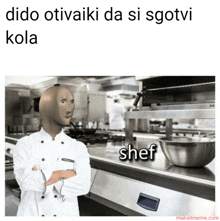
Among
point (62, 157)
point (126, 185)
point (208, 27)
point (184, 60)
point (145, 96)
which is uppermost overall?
point (208, 27)

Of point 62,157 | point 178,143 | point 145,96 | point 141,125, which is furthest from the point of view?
point 141,125

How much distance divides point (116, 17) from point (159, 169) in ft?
1.88

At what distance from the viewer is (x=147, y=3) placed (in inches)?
29.0

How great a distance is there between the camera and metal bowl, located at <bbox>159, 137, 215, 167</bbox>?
687mm

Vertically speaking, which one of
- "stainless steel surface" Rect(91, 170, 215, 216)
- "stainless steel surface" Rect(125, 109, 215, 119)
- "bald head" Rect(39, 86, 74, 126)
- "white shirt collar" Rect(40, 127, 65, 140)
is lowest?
"stainless steel surface" Rect(91, 170, 215, 216)

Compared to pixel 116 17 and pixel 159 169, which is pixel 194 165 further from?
pixel 116 17

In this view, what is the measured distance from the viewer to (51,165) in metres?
0.53

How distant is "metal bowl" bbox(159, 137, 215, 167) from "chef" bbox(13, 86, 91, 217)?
0.32 meters

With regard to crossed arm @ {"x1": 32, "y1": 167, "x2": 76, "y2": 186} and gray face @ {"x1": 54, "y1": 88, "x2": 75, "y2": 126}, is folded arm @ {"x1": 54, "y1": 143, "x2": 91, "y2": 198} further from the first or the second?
gray face @ {"x1": 54, "y1": 88, "x2": 75, "y2": 126}

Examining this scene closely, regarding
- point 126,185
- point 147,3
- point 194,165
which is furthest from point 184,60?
point 126,185

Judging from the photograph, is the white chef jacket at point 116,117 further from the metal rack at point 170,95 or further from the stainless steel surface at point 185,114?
the stainless steel surface at point 185,114

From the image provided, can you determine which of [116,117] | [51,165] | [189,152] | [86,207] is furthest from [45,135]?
[116,117]

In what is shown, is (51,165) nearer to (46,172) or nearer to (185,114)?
→ (46,172)

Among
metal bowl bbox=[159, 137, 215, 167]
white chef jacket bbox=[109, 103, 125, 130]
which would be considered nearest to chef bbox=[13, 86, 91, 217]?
metal bowl bbox=[159, 137, 215, 167]
